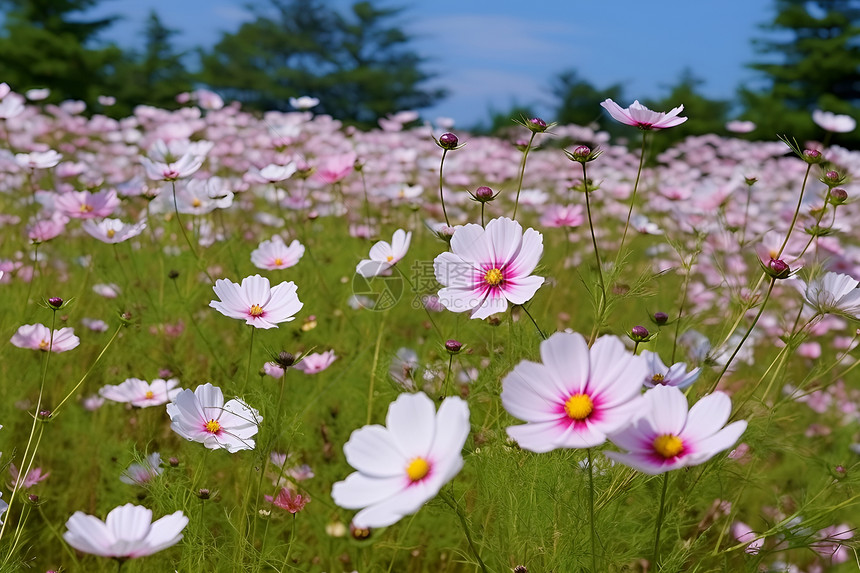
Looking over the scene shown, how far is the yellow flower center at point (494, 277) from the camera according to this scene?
86cm

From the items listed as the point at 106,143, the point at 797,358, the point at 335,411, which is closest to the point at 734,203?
the point at 797,358

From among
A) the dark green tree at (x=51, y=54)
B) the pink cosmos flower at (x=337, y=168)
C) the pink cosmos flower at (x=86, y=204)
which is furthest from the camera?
the dark green tree at (x=51, y=54)

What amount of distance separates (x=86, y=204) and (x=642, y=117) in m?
1.28

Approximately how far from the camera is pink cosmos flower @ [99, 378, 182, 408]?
1.19m

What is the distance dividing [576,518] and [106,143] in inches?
200

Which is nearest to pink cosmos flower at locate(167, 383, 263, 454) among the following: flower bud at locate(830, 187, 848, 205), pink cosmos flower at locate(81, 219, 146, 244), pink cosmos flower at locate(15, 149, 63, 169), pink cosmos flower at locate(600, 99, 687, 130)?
pink cosmos flower at locate(81, 219, 146, 244)

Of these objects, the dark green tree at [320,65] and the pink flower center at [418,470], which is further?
the dark green tree at [320,65]

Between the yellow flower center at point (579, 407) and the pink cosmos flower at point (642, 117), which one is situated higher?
the pink cosmos flower at point (642, 117)

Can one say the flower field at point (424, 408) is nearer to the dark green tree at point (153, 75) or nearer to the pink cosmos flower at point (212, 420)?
the pink cosmos flower at point (212, 420)

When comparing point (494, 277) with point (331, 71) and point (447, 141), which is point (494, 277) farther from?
point (331, 71)

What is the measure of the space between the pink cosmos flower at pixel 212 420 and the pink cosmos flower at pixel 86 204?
83 centimetres

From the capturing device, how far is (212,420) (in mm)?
902

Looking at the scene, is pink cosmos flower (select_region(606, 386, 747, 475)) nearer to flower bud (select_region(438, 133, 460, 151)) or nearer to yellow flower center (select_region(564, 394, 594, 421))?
yellow flower center (select_region(564, 394, 594, 421))

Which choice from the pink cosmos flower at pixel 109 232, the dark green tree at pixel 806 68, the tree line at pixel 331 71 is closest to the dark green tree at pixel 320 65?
the tree line at pixel 331 71
